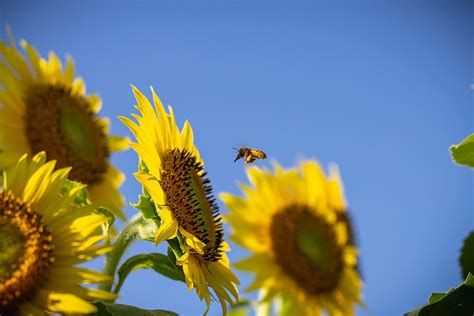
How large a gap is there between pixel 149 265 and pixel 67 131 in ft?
5.36

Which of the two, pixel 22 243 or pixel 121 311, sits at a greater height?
pixel 22 243

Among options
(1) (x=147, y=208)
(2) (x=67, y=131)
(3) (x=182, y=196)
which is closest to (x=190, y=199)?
(3) (x=182, y=196)

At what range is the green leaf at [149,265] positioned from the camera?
279 cm

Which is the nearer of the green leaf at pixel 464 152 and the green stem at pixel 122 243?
the green leaf at pixel 464 152

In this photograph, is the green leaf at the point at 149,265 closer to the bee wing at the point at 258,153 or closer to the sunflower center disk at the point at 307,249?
the bee wing at the point at 258,153

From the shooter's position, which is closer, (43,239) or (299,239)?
(43,239)

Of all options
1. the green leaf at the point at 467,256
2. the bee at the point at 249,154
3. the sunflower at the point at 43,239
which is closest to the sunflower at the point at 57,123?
the bee at the point at 249,154

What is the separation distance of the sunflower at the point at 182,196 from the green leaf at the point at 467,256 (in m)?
0.84

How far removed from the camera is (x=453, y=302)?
81.9 inches

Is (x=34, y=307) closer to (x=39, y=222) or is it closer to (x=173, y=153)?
(x=39, y=222)

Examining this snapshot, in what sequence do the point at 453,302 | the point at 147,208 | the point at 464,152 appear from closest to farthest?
the point at 453,302 < the point at 464,152 < the point at 147,208

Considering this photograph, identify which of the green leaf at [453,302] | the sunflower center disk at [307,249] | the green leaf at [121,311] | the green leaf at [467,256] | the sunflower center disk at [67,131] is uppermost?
the sunflower center disk at [67,131]

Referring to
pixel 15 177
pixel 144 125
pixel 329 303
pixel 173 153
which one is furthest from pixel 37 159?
pixel 329 303

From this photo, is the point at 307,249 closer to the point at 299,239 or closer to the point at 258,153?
the point at 299,239
